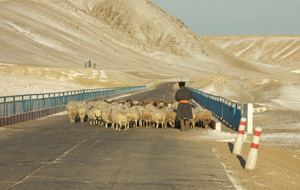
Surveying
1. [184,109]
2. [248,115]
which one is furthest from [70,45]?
[248,115]

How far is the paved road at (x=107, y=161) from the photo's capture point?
8969mm

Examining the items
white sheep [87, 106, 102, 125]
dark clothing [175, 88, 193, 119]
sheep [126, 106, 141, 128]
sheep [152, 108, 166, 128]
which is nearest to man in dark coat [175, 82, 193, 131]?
dark clothing [175, 88, 193, 119]

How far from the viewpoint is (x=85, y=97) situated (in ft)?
136

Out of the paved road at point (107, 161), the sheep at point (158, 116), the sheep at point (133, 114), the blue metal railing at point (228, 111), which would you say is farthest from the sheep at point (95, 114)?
the blue metal railing at point (228, 111)

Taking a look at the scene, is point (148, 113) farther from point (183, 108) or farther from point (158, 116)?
point (183, 108)

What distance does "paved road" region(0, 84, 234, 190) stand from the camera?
8.97 metres

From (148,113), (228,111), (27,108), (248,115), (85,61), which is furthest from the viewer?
(85,61)

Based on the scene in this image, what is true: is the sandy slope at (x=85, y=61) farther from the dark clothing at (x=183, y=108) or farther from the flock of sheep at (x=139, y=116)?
Answer: the dark clothing at (x=183, y=108)

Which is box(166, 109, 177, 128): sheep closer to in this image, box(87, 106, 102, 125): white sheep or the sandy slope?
box(87, 106, 102, 125): white sheep

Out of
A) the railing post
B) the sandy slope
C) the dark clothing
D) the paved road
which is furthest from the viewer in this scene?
the sandy slope

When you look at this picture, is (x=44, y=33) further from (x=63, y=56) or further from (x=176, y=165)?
(x=176, y=165)

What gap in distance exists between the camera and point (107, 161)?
448 inches

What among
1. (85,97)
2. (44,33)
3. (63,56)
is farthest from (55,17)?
(85,97)

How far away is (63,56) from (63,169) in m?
139
